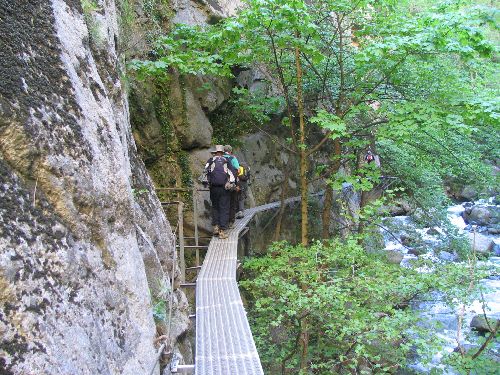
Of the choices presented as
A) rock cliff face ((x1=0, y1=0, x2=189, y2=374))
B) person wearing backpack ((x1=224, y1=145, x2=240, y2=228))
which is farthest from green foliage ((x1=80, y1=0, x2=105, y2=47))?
person wearing backpack ((x1=224, y1=145, x2=240, y2=228))

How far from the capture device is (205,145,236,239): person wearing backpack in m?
7.64

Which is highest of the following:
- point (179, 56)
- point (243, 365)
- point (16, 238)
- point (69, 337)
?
point (179, 56)

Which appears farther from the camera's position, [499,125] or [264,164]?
[264,164]

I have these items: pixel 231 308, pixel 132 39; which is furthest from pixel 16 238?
pixel 132 39

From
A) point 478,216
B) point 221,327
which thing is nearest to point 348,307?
point 221,327

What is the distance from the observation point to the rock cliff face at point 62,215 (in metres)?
1.69

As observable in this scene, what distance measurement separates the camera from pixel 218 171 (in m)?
7.65

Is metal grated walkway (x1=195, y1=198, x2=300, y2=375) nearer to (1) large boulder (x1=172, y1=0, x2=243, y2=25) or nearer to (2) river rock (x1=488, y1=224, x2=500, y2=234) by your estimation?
(1) large boulder (x1=172, y1=0, x2=243, y2=25)

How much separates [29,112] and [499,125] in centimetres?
607

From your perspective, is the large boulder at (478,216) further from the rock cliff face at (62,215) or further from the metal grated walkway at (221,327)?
the rock cliff face at (62,215)

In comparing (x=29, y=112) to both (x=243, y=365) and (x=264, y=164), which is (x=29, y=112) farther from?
(x=264, y=164)

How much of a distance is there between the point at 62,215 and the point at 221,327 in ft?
7.38

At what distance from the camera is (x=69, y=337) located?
182 cm

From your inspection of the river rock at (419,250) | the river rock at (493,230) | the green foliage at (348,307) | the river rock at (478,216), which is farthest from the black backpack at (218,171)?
the river rock at (478,216)
